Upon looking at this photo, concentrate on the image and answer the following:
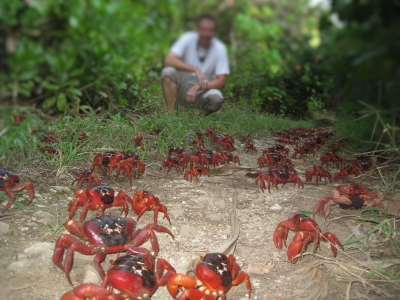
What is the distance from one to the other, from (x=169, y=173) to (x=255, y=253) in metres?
0.88

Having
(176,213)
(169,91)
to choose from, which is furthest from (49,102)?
(176,213)

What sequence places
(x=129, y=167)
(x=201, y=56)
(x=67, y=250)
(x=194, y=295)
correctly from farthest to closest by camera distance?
(x=129, y=167), (x=201, y=56), (x=67, y=250), (x=194, y=295)

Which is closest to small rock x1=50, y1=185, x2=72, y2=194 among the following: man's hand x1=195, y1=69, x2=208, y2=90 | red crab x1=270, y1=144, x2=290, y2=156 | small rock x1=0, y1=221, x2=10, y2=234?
small rock x1=0, y1=221, x2=10, y2=234

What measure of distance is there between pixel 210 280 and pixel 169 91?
0.92m

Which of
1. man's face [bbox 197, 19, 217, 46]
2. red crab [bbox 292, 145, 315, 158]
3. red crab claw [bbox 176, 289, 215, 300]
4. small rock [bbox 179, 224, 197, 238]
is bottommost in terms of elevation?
red crab claw [bbox 176, 289, 215, 300]

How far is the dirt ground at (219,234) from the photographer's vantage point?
1628 mm

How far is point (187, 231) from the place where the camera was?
6.70 ft

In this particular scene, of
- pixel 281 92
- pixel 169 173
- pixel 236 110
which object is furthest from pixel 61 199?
A: pixel 281 92

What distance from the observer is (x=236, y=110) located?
6.99 ft

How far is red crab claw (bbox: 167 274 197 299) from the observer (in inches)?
60.5

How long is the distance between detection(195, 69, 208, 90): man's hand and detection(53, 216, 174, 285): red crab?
694 mm

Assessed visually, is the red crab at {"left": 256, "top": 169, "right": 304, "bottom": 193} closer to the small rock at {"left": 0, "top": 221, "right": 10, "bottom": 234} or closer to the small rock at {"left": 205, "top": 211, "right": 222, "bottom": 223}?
the small rock at {"left": 205, "top": 211, "right": 222, "bottom": 223}

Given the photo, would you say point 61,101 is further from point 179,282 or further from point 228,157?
point 228,157

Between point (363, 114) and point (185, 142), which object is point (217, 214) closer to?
point (185, 142)
